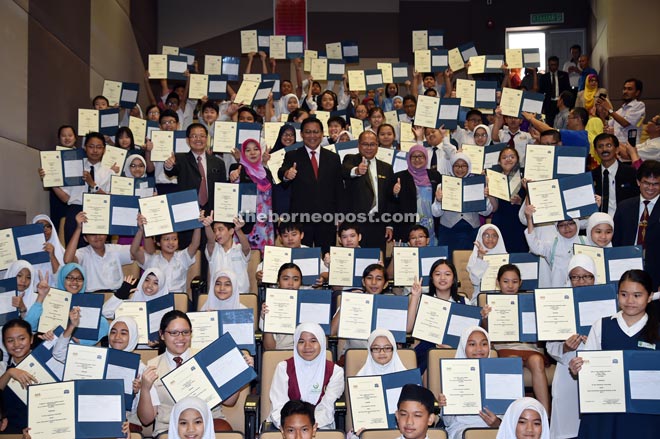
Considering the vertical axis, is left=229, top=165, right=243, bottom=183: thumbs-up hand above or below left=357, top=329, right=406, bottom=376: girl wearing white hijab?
above

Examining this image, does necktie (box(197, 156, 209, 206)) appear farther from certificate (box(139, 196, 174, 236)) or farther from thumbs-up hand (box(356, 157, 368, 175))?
thumbs-up hand (box(356, 157, 368, 175))

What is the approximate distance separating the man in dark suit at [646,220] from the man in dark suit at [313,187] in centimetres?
277

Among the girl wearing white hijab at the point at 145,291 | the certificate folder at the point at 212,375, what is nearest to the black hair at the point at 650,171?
the certificate folder at the point at 212,375

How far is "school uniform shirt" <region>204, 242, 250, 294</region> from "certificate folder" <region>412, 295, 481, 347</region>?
86.8 inches

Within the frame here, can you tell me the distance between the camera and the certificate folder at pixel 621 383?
4777mm

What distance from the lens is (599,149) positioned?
835 cm

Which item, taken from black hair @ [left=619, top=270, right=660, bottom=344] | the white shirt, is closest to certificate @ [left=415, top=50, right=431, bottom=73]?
the white shirt

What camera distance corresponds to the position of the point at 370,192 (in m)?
8.52

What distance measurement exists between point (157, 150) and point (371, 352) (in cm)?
449

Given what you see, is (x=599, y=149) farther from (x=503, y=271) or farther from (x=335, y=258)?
(x=335, y=258)

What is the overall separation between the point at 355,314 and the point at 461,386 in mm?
1238

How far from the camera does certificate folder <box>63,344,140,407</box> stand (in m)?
5.25

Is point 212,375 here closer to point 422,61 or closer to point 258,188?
point 258,188

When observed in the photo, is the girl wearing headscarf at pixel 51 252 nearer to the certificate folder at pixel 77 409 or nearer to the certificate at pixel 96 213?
the certificate at pixel 96 213
